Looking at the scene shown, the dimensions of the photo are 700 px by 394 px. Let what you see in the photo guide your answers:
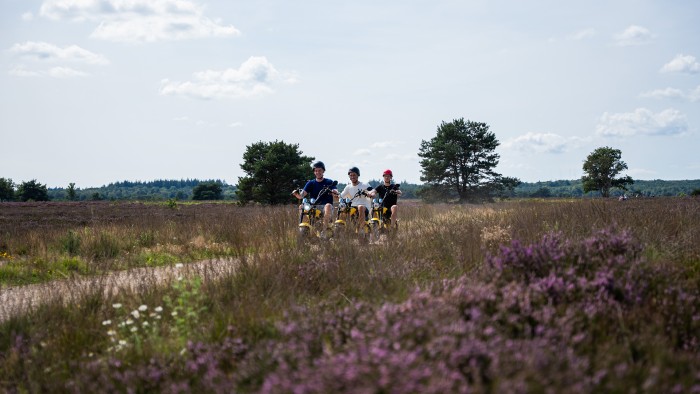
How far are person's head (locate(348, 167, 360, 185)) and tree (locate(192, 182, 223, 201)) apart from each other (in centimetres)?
9837

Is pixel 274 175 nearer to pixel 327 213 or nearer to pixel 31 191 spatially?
pixel 327 213

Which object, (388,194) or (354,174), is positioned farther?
(388,194)

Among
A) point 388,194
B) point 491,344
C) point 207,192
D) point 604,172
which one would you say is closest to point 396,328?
point 491,344

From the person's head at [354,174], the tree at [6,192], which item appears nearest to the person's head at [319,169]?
the person's head at [354,174]

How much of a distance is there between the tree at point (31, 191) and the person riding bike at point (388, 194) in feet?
275

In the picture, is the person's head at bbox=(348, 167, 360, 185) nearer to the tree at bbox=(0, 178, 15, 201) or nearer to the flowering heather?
the flowering heather

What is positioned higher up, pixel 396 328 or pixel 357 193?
pixel 357 193

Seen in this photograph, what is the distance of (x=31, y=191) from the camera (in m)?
85.8

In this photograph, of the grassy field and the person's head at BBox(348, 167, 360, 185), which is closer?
the grassy field

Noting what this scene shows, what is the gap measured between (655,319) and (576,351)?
1.05 meters

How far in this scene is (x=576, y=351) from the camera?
132 inches

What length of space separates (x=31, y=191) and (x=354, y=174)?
294 feet

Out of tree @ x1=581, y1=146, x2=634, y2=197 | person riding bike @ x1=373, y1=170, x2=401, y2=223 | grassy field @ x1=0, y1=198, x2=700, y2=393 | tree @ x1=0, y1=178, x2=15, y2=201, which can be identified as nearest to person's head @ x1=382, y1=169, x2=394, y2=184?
person riding bike @ x1=373, y1=170, x2=401, y2=223

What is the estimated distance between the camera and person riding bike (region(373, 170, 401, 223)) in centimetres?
1244
